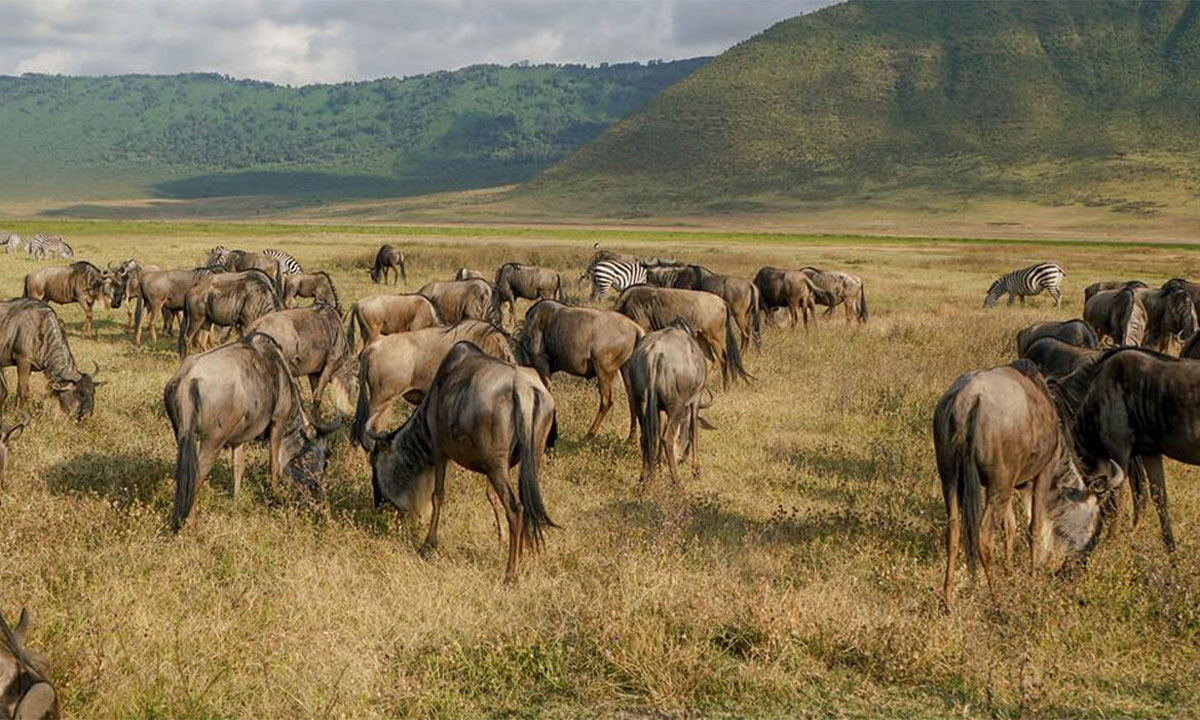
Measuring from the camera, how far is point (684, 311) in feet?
48.5

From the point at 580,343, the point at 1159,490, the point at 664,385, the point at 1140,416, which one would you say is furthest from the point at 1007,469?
the point at 580,343

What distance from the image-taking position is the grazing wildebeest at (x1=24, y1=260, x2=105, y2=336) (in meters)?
20.5

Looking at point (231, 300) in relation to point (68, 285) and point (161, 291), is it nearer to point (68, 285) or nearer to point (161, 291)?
point (161, 291)

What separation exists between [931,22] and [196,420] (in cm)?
16193

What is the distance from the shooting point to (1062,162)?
111750 mm

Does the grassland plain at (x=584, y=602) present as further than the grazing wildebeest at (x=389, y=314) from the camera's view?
No

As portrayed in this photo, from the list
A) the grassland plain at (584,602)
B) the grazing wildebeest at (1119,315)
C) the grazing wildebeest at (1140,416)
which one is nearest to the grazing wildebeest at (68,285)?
the grassland plain at (584,602)

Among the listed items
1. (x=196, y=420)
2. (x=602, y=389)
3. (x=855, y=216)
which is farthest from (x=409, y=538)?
(x=855, y=216)

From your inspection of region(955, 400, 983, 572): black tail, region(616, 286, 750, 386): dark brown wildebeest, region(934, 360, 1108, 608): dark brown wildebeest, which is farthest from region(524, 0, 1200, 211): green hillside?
region(955, 400, 983, 572): black tail

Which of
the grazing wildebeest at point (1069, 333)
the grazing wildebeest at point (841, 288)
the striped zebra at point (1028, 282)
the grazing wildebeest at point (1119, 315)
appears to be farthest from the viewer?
the striped zebra at point (1028, 282)

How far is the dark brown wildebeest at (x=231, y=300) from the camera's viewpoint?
1612 centimetres

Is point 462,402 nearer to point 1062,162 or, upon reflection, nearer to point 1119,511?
point 1119,511

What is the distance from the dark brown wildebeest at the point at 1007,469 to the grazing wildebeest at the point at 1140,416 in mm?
781

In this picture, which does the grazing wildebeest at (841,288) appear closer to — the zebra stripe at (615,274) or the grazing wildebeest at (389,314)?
the zebra stripe at (615,274)
